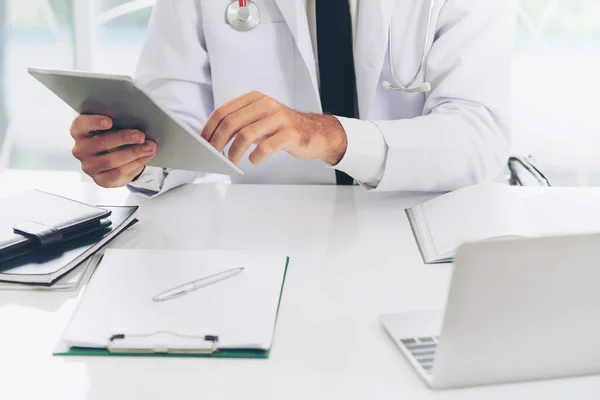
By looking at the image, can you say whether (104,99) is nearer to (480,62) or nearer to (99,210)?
(99,210)

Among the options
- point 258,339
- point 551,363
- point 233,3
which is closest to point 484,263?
point 551,363

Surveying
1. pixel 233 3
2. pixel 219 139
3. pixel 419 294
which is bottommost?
pixel 419 294

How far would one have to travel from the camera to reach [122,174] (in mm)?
1176

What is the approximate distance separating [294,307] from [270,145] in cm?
31

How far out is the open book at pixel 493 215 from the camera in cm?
102

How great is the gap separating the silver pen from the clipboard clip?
3.6 inches

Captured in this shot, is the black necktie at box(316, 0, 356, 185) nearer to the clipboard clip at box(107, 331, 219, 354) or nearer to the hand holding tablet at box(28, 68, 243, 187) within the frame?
the hand holding tablet at box(28, 68, 243, 187)

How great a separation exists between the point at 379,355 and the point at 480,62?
2.62 feet

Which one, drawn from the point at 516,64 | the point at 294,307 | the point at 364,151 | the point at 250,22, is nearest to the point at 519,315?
the point at 294,307

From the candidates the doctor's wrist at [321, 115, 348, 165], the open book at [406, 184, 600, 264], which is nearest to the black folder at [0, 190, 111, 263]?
the doctor's wrist at [321, 115, 348, 165]

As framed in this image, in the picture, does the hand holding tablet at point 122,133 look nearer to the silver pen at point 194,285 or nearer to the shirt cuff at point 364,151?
the silver pen at point 194,285

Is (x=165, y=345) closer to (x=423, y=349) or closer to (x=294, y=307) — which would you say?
(x=294, y=307)

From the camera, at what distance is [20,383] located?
0.72 meters

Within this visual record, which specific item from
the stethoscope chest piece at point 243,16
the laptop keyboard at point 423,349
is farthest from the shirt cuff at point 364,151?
the laptop keyboard at point 423,349
